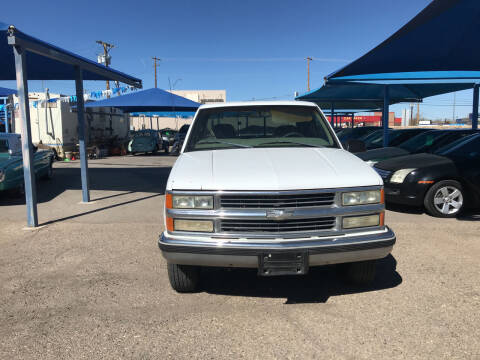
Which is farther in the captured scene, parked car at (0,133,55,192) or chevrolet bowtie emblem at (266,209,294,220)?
parked car at (0,133,55,192)

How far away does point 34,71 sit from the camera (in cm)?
997

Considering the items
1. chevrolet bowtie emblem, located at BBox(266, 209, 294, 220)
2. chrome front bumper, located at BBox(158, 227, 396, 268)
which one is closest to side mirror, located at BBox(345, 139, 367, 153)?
chrome front bumper, located at BBox(158, 227, 396, 268)

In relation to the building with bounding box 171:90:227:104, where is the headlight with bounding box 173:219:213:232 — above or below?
below

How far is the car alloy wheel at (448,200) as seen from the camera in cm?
637

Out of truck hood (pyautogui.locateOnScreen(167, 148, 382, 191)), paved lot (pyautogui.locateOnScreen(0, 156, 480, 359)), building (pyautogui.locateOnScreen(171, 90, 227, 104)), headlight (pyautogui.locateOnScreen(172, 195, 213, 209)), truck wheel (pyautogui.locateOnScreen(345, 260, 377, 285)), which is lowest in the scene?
paved lot (pyautogui.locateOnScreen(0, 156, 480, 359))

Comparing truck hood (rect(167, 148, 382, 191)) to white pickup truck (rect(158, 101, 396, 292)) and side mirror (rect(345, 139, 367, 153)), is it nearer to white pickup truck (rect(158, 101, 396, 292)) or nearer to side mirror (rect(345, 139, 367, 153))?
white pickup truck (rect(158, 101, 396, 292))

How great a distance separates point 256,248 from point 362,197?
3.23 feet

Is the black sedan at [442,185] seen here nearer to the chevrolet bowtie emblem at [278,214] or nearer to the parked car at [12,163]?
the chevrolet bowtie emblem at [278,214]

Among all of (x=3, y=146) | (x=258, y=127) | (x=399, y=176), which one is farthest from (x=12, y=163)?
(x=399, y=176)

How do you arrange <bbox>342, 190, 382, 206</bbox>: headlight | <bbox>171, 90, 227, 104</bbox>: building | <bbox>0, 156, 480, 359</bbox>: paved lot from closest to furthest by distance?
<bbox>0, 156, 480, 359</bbox>: paved lot → <bbox>342, 190, 382, 206</bbox>: headlight → <bbox>171, 90, 227, 104</bbox>: building

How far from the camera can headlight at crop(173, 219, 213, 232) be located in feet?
9.94

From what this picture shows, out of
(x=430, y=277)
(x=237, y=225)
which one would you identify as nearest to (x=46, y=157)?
(x=237, y=225)

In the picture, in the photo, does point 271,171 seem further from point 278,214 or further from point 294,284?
point 294,284

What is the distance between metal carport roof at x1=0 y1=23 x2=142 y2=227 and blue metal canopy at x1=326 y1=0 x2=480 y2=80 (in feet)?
19.4
